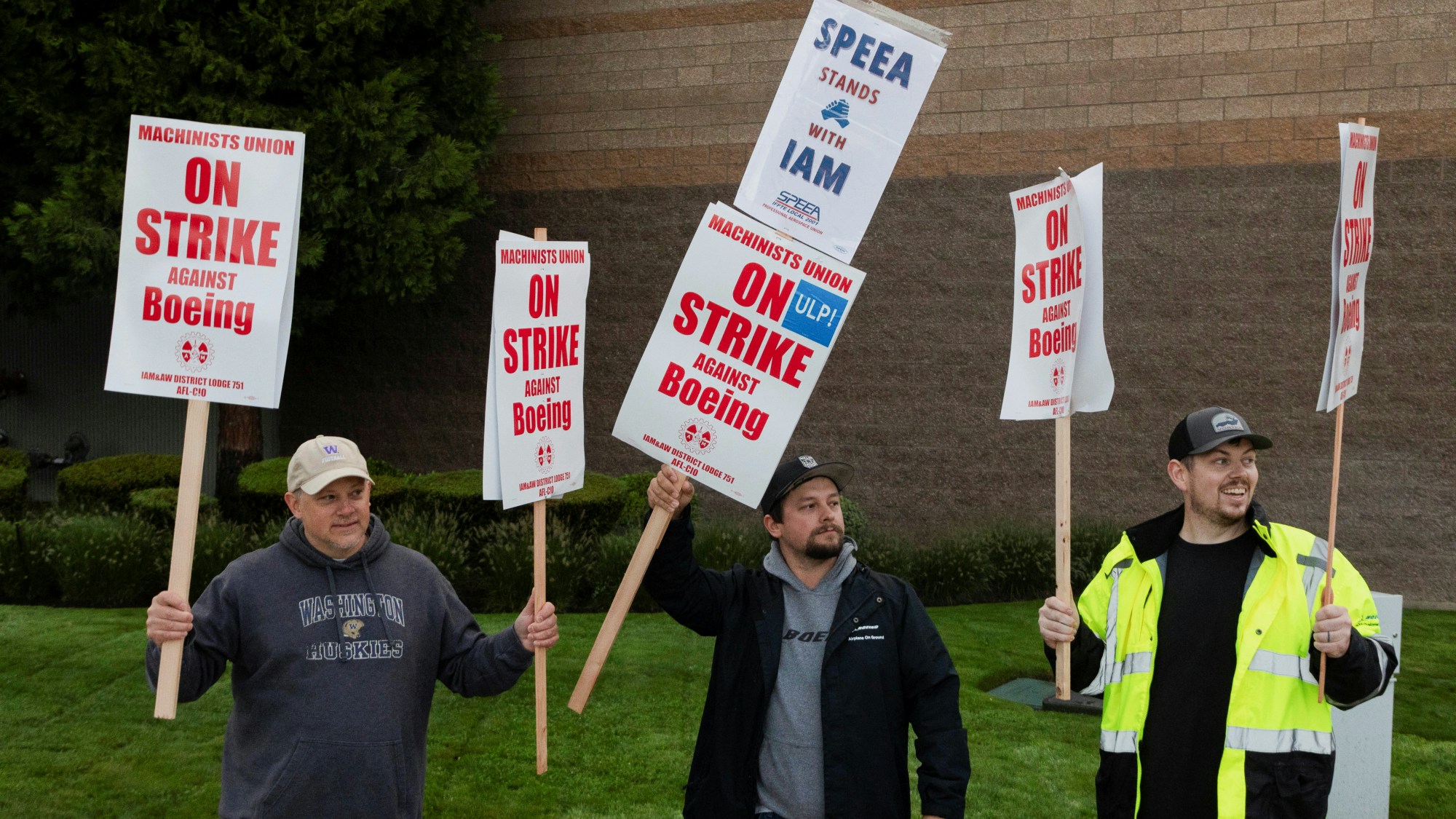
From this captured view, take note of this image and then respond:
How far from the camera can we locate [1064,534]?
3.93 meters

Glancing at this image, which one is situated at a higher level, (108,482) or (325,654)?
(108,482)

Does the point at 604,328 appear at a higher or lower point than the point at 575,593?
higher

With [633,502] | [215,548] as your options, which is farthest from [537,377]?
[633,502]

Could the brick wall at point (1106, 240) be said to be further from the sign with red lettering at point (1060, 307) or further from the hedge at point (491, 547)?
the sign with red lettering at point (1060, 307)

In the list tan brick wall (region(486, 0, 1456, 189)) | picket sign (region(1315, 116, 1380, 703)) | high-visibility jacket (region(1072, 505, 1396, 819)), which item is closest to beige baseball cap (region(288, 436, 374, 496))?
high-visibility jacket (region(1072, 505, 1396, 819))

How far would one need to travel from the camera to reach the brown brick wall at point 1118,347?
1215 centimetres

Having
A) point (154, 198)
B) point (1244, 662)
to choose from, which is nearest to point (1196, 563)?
point (1244, 662)

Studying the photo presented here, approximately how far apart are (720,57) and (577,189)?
220 centimetres

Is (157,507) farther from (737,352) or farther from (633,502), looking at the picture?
(737,352)

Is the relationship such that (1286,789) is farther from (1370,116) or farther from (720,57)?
(720,57)

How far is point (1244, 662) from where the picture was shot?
12.0 ft

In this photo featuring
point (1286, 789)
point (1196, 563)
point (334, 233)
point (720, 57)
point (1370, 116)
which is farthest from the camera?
point (720, 57)

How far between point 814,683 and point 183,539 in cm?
178

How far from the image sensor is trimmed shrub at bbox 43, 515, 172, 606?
35.3 feet
